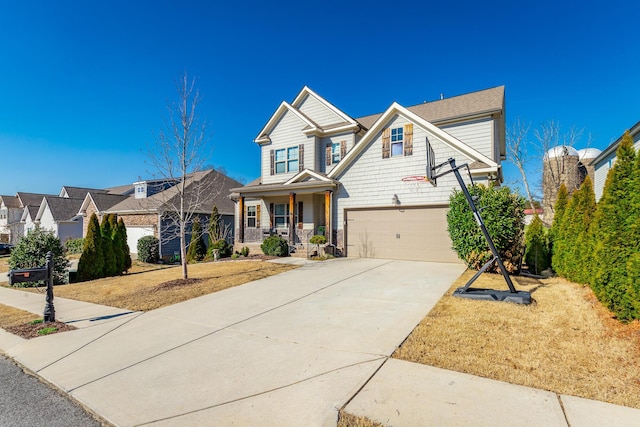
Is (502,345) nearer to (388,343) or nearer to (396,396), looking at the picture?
(388,343)

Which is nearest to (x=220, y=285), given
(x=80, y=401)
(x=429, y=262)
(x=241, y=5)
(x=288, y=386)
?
(x=80, y=401)

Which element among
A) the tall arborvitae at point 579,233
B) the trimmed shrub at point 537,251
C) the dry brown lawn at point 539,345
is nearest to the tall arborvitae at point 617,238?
the dry brown lawn at point 539,345

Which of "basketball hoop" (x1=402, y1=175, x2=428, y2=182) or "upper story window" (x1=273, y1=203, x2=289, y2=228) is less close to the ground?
"basketball hoop" (x1=402, y1=175, x2=428, y2=182)

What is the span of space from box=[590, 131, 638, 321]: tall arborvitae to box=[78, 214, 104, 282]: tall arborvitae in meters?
15.5

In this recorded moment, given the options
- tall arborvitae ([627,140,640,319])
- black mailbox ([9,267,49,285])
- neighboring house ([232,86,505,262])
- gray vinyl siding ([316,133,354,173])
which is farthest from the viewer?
gray vinyl siding ([316,133,354,173])

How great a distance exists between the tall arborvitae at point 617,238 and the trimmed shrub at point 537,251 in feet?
18.5

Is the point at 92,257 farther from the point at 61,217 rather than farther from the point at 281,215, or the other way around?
the point at 61,217

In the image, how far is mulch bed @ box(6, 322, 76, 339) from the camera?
222 inches

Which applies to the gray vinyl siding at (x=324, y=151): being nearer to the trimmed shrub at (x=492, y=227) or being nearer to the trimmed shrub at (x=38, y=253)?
the trimmed shrub at (x=492, y=227)

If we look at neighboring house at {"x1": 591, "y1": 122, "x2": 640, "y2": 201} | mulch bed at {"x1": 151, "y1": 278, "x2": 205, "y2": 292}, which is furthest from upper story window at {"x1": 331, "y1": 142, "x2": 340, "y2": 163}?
neighboring house at {"x1": 591, "y1": 122, "x2": 640, "y2": 201}

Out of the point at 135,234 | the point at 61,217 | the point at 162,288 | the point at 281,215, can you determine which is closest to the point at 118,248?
the point at 162,288

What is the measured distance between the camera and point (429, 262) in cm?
1233

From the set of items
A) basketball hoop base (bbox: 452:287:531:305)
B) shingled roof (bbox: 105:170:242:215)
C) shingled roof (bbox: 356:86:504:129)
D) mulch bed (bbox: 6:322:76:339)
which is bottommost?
mulch bed (bbox: 6:322:76:339)

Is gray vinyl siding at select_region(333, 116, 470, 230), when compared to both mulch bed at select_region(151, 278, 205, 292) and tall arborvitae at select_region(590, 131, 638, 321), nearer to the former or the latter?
tall arborvitae at select_region(590, 131, 638, 321)
